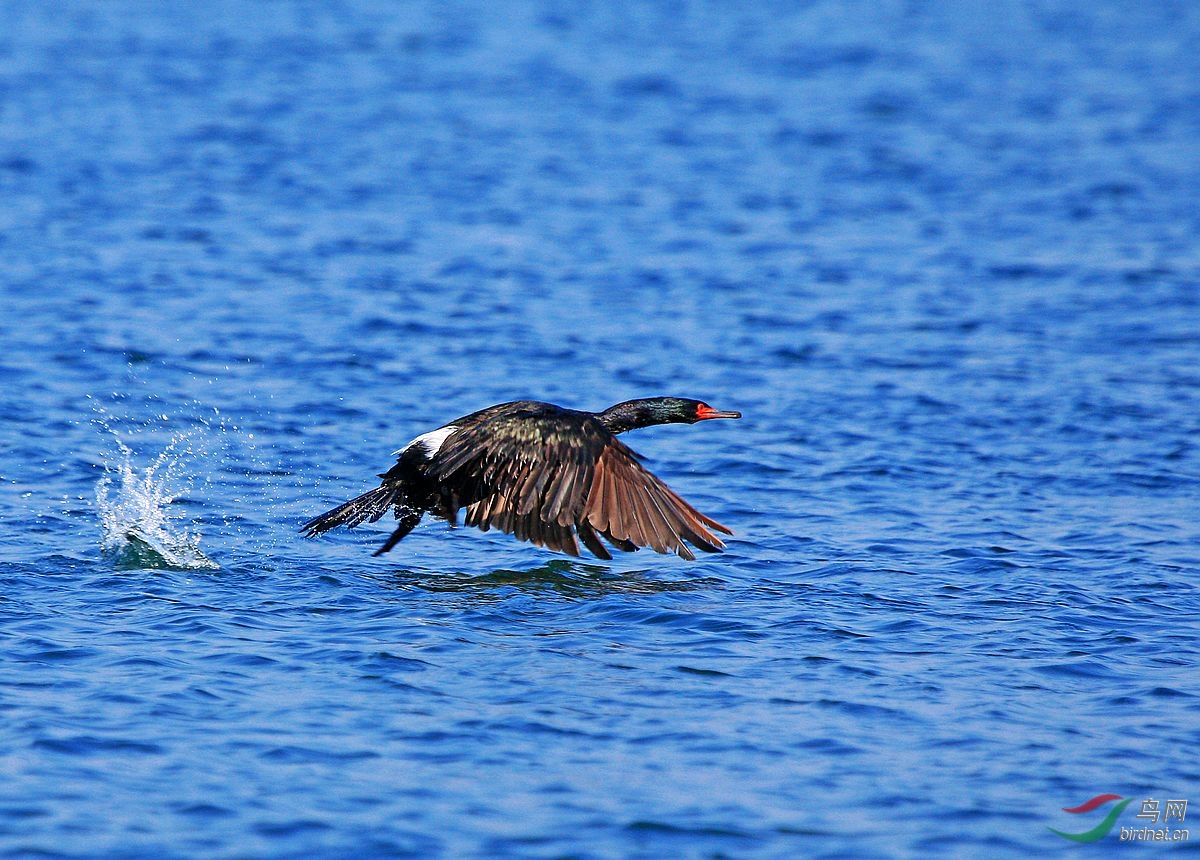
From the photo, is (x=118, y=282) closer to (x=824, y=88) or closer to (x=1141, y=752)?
(x=1141, y=752)

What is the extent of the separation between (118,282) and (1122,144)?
14660 millimetres

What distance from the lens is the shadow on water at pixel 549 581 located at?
824 cm

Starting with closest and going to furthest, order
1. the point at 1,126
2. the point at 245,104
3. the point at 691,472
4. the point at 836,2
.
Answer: the point at 691,472
the point at 1,126
the point at 245,104
the point at 836,2

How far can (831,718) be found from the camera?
21.8 feet

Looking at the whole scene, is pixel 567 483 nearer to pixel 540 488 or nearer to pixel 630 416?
pixel 540 488

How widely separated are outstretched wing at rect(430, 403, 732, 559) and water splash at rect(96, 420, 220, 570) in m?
1.52

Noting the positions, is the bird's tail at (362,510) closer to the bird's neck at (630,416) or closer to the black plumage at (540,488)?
the black plumage at (540,488)

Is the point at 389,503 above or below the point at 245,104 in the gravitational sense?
below

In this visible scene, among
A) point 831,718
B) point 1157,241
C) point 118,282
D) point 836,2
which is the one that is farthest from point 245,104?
point 831,718

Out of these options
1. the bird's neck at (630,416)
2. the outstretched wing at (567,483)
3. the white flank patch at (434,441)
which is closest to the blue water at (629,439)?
the outstretched wing at (567,483)
